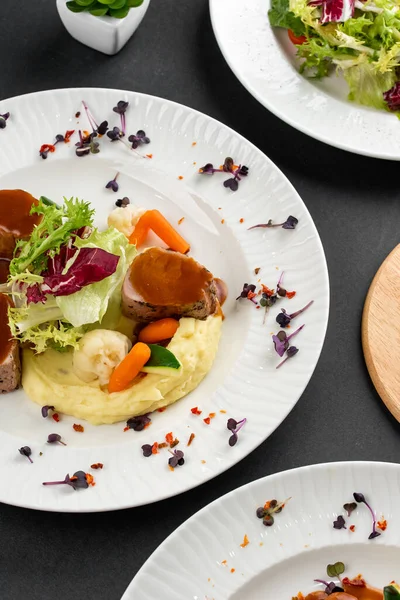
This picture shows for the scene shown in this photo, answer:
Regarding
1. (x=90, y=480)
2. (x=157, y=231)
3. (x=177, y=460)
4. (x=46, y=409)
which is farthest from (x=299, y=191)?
(x=90, y=480)

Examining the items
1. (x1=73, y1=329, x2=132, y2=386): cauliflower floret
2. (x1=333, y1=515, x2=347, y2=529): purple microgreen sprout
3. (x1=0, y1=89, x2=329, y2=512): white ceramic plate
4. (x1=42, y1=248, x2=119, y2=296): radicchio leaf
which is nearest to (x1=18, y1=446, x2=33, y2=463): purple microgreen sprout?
(x1=0, y1=89, x2=329, y2=512): white ceramic plate

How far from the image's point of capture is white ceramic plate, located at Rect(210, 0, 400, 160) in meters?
4.28

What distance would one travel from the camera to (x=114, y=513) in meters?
3.74

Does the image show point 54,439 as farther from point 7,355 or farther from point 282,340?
point 282,340

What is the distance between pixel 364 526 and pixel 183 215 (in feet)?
6.03

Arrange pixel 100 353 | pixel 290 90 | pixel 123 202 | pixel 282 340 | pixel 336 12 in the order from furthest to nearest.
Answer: pixel 336 12, pixel 290 90, pixel 123 202, pixel 282 340, pixel 100 353

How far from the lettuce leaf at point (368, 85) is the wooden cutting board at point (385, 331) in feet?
3.06

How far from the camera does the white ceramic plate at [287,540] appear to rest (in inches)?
134

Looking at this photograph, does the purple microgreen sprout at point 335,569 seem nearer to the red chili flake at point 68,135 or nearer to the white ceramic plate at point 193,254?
the white ceramic plate at point 193,254

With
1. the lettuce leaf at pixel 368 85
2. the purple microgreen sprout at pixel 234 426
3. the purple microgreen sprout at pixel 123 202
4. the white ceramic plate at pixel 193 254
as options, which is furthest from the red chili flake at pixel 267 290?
the lettuce leaf at pixel 368 85

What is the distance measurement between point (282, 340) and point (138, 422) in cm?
81

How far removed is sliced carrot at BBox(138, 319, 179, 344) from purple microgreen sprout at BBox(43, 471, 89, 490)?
75 cm

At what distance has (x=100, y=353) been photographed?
12.1 ft

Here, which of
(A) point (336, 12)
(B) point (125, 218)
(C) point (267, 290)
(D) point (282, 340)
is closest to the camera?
(D) point (282, 340)
